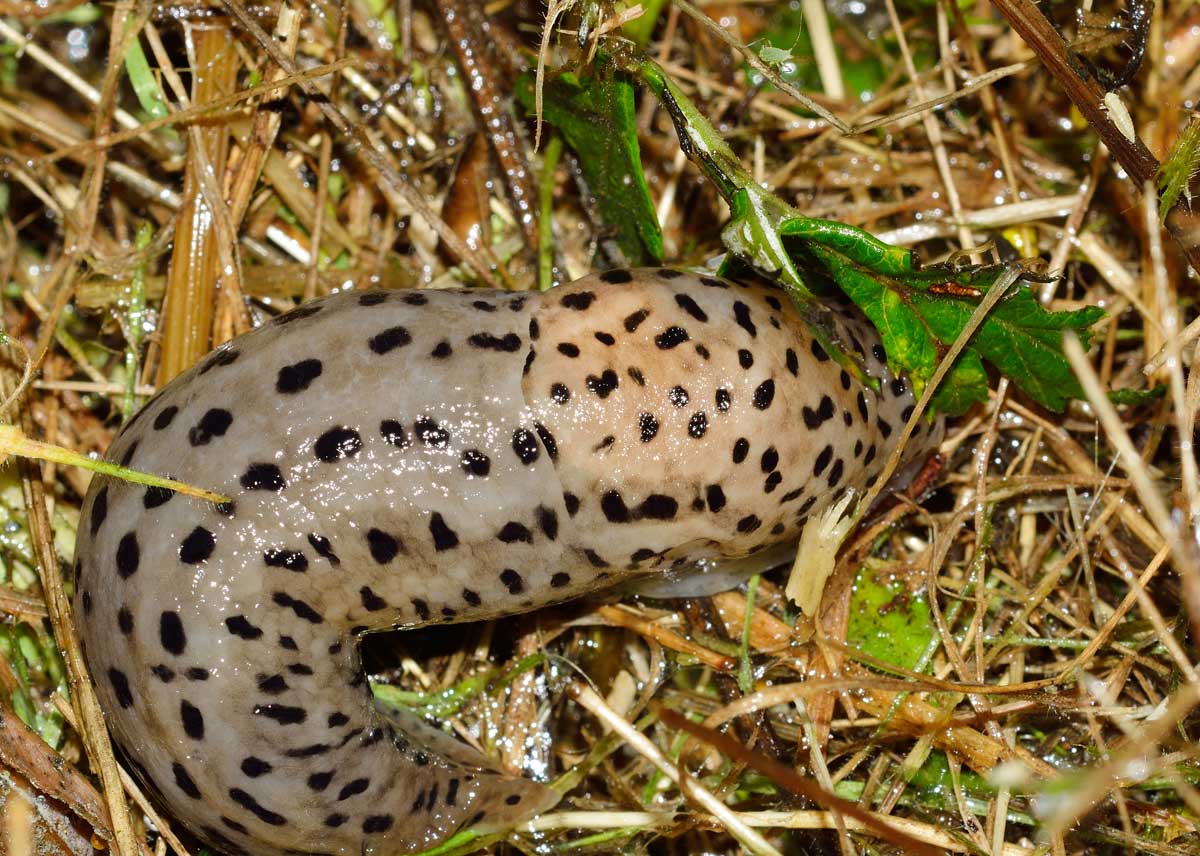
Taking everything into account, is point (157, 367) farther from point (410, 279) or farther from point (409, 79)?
point (409, 79)

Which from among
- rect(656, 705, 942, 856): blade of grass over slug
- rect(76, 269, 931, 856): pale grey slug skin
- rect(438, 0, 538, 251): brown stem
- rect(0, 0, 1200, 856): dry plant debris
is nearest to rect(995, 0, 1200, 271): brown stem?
rect(0, 0, 1200, 856): dry plant debris

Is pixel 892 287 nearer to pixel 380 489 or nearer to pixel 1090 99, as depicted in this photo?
pixel 1090 99

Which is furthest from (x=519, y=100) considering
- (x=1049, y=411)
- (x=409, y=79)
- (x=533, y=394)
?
(x=1049, y=411)

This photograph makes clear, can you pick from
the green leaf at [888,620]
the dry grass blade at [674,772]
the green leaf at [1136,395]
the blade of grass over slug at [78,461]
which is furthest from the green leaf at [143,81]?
the green leaf at [1136,395]

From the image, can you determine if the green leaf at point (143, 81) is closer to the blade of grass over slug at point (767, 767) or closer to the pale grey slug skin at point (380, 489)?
the pale grey slug skin at point (380, 489)

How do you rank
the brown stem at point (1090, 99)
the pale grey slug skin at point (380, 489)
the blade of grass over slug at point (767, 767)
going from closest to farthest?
the blade of grass over slug at point (767, 767) → the pale grey slug skin at point (380, 489) → the brown stem at point (1090, 99)

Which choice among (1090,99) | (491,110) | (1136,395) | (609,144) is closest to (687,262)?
(609,144)
